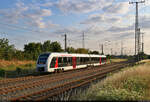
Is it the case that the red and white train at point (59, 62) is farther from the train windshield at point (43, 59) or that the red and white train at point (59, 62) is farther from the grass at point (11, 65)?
the grass at point (11, 65)

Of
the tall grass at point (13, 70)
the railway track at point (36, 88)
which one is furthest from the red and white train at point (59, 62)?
the railway track at point (36, 88)

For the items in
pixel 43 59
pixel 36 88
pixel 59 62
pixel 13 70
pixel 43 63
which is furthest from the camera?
pixel 13 70

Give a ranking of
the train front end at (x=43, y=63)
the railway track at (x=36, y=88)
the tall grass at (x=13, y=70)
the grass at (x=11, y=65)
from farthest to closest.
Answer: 1. the grass at (x=11, y=65)
2. the tall grass at (x=13, y=70)
3. the train front end at (x=43, y=63)
4. the railway track at (x=36, y=88)

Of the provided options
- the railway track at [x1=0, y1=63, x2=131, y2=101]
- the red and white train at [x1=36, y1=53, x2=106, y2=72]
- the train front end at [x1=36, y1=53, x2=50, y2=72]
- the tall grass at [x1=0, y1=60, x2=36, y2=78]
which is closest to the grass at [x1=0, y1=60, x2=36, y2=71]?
the tall grass at [x1=0, y1=60, x2=36, y2=78]

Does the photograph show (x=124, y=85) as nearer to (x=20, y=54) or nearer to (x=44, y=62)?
(x=44, y=62)

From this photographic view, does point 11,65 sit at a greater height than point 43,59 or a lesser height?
lesser

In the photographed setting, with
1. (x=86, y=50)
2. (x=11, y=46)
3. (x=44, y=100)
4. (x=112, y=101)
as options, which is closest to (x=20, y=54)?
(x=11, y=46)

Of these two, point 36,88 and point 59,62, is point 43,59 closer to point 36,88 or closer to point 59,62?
point 59,62

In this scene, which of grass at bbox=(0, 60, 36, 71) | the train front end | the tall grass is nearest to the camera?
the train front end

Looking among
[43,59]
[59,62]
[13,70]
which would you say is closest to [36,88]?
[43,59]

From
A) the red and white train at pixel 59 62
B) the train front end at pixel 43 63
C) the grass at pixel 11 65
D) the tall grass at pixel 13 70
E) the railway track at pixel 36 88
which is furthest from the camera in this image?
the grass at pixel 11 65

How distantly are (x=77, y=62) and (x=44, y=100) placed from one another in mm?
18689

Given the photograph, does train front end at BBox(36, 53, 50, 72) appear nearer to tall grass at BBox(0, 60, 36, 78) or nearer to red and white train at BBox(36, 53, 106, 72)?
red and white train at BBox(36, 53, 106, 72)

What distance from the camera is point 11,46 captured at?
5206 cm
